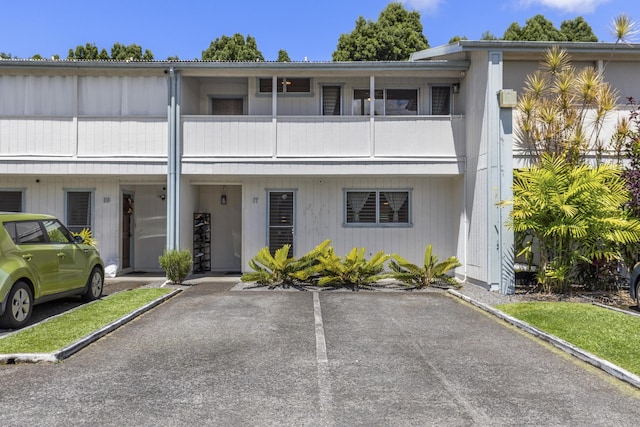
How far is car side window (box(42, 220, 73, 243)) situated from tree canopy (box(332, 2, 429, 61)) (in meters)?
25.5

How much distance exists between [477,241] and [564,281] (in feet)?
6.80

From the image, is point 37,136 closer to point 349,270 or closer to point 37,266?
point 37,266

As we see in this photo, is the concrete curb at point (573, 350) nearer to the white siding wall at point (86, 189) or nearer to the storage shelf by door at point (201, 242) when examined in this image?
the storage shelf by door at point (201, 242)

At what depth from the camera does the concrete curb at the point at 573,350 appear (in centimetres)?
519

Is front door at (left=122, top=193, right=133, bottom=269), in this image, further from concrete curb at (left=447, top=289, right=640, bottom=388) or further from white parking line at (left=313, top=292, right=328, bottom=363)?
concrete curb at (left=447, top=289, right=640, bottom=388)

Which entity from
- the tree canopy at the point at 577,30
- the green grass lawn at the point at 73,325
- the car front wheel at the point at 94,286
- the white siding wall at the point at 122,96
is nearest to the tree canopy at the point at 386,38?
the tree canopy at the point at 577,30

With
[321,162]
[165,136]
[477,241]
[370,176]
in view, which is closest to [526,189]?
[477,241]

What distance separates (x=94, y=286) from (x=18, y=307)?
2415mm

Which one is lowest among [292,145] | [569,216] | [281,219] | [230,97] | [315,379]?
[315,379]

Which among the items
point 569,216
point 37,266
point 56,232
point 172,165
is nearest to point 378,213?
point 569,216

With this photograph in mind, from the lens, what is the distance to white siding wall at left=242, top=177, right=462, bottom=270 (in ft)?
43.8

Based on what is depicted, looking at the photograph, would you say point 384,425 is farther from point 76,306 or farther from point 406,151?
point 406,151

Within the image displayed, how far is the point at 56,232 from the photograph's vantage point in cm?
884

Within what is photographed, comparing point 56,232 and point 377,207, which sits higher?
point 377,207
